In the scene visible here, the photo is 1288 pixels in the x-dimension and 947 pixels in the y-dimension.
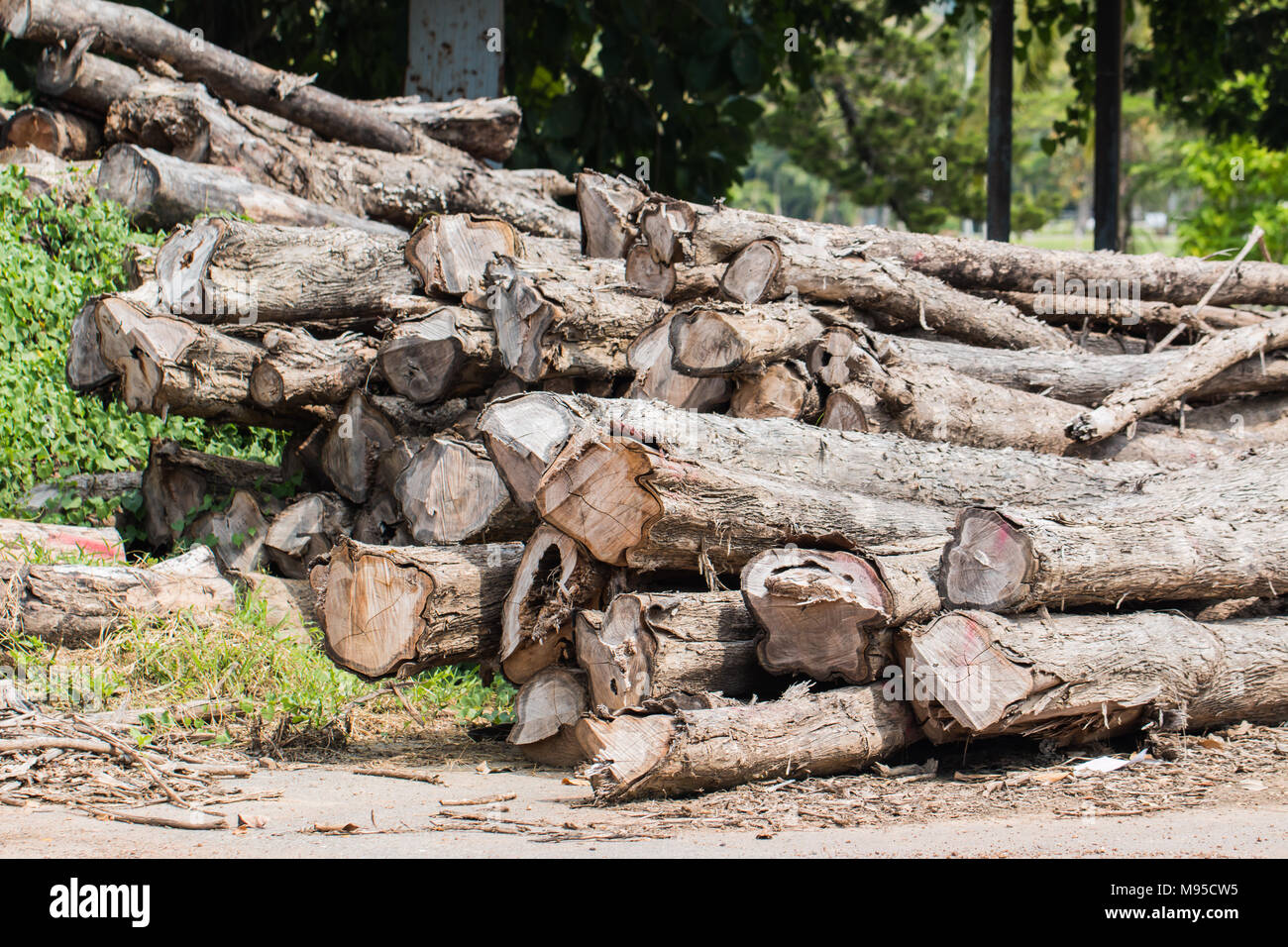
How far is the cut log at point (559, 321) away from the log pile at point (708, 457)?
18 mm

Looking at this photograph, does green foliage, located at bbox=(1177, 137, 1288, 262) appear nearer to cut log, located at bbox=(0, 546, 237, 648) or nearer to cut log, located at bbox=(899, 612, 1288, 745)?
cut log, located at bbox=(899, 612, 1288, 745)

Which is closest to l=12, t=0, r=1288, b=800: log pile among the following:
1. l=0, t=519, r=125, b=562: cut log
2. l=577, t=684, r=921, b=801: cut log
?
l=577, t=684, r=921, b=801: cut log

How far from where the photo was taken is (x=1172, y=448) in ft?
20.8

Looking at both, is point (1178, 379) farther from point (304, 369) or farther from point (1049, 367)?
point (304, 369)

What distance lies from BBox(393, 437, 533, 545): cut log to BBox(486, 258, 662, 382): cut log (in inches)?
22.3

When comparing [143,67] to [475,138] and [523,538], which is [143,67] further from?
[523,538]

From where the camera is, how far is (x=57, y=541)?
19.2 feet

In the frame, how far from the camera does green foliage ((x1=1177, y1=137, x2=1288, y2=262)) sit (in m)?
17.7

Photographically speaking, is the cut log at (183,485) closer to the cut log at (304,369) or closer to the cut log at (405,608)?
the cut log at (304,369)

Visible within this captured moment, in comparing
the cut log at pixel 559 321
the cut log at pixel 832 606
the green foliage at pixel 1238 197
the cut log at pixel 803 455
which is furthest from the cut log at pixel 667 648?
the green foliage at pixel 1238 197

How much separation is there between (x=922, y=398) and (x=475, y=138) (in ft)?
17.5

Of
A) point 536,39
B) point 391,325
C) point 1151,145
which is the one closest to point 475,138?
point 536,39

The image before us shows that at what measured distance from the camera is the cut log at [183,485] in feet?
20.8

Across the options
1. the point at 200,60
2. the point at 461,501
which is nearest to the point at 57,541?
the point at 461,501
